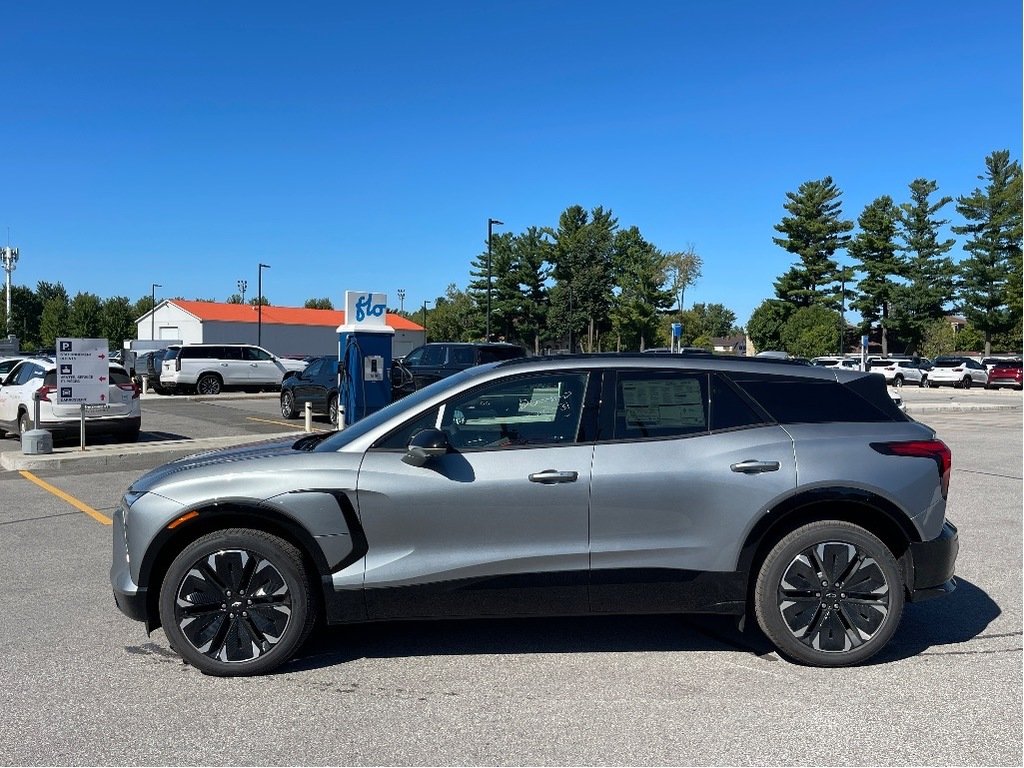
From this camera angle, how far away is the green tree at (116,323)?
321ft

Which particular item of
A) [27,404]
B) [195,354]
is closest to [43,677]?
[27,404]

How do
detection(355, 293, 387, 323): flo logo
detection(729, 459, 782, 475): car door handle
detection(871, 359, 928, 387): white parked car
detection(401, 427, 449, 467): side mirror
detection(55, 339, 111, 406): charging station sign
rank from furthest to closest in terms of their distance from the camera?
detection(871, 359, 928, 387): white parked car → detection(355, 293, 387, 323): flo logo → detection(55, 339, 111, 406): charging station sign → detection(729, 459, 782, 475): car door handle → detection(401, 427, 449, 467): side mirror

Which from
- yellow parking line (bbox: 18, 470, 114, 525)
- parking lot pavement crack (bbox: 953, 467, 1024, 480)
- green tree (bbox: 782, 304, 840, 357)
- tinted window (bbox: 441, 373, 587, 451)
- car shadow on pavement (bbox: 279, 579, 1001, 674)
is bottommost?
car shadow on pavement (bbox: 279, 579, 1001, 674)

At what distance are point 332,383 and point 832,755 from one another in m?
16.7

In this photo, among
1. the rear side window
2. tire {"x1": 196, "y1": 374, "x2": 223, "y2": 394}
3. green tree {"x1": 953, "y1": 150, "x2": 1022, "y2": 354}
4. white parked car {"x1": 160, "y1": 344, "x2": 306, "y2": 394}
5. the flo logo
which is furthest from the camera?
green tree {"x1": 953, "y1": 150, "x2": 1022, "y2": 354}

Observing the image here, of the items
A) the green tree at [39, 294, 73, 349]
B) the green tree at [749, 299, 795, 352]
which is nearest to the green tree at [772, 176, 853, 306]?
the green tree at [749, 299, 795, 352]

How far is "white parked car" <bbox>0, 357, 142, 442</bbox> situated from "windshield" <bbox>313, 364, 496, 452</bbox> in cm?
1032

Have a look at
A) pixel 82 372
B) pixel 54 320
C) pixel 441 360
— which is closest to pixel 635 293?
pixel 441 360

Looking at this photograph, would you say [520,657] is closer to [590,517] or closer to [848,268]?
[590,517]

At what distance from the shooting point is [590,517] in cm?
431

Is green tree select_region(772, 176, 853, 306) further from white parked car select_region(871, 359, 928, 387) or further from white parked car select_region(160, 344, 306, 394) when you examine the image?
white parked car select_region(160, 344, 306, 394)

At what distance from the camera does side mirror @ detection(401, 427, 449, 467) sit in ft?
13.8

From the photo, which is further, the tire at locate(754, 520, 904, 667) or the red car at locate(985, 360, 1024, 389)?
the red car at locate(985, 360, 1024, 389)

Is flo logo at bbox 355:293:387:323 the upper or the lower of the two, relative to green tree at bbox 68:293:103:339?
lower
